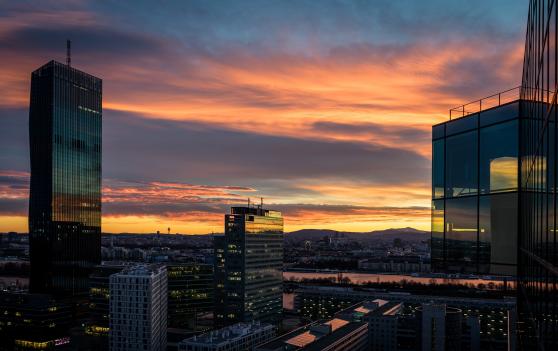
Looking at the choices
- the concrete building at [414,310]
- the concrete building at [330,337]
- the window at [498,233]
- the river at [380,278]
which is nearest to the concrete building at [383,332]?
the concrete building at [330,337]

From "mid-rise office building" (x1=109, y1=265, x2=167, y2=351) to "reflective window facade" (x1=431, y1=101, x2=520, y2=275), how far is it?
53780 mm

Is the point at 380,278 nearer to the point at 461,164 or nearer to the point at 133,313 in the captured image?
the point at 133,313

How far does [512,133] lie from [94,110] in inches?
5223

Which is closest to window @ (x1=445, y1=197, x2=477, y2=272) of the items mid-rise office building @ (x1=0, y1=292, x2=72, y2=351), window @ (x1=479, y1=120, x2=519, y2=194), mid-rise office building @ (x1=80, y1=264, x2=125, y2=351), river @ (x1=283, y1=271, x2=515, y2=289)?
window @ (x1=479, y1=120, x2=519, y2=194)

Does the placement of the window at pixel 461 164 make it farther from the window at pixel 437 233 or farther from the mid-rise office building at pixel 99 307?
the mid-rise office building at pixel 99 307

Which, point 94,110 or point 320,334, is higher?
point 94,110

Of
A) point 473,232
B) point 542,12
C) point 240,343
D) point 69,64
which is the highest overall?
point 69,64

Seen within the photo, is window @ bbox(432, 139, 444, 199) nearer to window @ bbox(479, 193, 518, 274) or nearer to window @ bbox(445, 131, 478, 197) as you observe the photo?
window @ bbox(445, 131, 478, 197)

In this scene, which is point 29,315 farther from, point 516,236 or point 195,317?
point 516,236

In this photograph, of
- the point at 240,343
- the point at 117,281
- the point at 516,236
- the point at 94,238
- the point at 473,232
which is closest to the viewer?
the point at 516,236

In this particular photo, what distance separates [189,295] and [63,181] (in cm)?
4344

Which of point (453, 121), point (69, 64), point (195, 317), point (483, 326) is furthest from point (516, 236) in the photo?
point (69, 64)

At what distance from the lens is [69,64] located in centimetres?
13300

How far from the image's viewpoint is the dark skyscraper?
4564 inches
